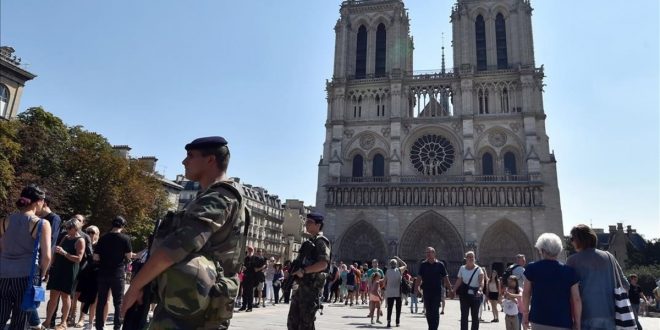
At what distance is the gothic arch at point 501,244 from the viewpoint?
29.4 metres

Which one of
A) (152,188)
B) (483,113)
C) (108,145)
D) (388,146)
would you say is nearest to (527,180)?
(483,113)

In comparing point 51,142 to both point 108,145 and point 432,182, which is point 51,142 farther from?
point 432,182

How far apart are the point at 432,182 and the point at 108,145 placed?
21.4m

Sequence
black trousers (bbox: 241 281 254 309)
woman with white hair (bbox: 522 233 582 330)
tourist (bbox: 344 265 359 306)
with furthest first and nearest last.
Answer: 1. tourist (bbox: 344 265 359 306)
2. black trousers (bbox: 241 281 254 309)
3. woman with white hair (bbox: 522 233 582 330)

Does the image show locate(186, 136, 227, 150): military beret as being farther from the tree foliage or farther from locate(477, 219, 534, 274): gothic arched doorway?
locate(477, 219, 534, 274): gothic arched doorway

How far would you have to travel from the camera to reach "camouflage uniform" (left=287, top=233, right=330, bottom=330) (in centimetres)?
441

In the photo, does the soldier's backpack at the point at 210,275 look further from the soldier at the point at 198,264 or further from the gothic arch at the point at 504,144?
the gothic arch at the point at 504,144

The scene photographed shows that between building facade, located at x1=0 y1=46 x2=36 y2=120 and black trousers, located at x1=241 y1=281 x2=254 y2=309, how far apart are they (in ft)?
65.9

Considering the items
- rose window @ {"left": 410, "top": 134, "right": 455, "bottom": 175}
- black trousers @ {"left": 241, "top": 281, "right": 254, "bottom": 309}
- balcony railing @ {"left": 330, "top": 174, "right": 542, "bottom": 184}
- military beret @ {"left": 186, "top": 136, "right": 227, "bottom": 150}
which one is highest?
rose window @ {"left": 410, "top": 134, "right": 455, "bottom": 175}

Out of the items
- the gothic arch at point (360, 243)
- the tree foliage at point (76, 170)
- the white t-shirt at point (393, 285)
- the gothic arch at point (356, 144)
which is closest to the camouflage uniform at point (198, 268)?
the white t-shirt at point (393, 285)

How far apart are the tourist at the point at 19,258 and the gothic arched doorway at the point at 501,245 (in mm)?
28868

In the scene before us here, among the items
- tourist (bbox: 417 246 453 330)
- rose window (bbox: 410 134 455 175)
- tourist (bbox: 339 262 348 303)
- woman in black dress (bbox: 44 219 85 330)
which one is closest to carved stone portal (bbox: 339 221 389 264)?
rose window (bbox: 410 134 455 175)

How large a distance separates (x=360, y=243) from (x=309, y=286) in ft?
92.6

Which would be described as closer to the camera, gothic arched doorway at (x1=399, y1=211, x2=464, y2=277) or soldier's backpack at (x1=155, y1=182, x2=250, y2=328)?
soldier's backpack at (x1=155, y1=182, x2=250, y2=328)
